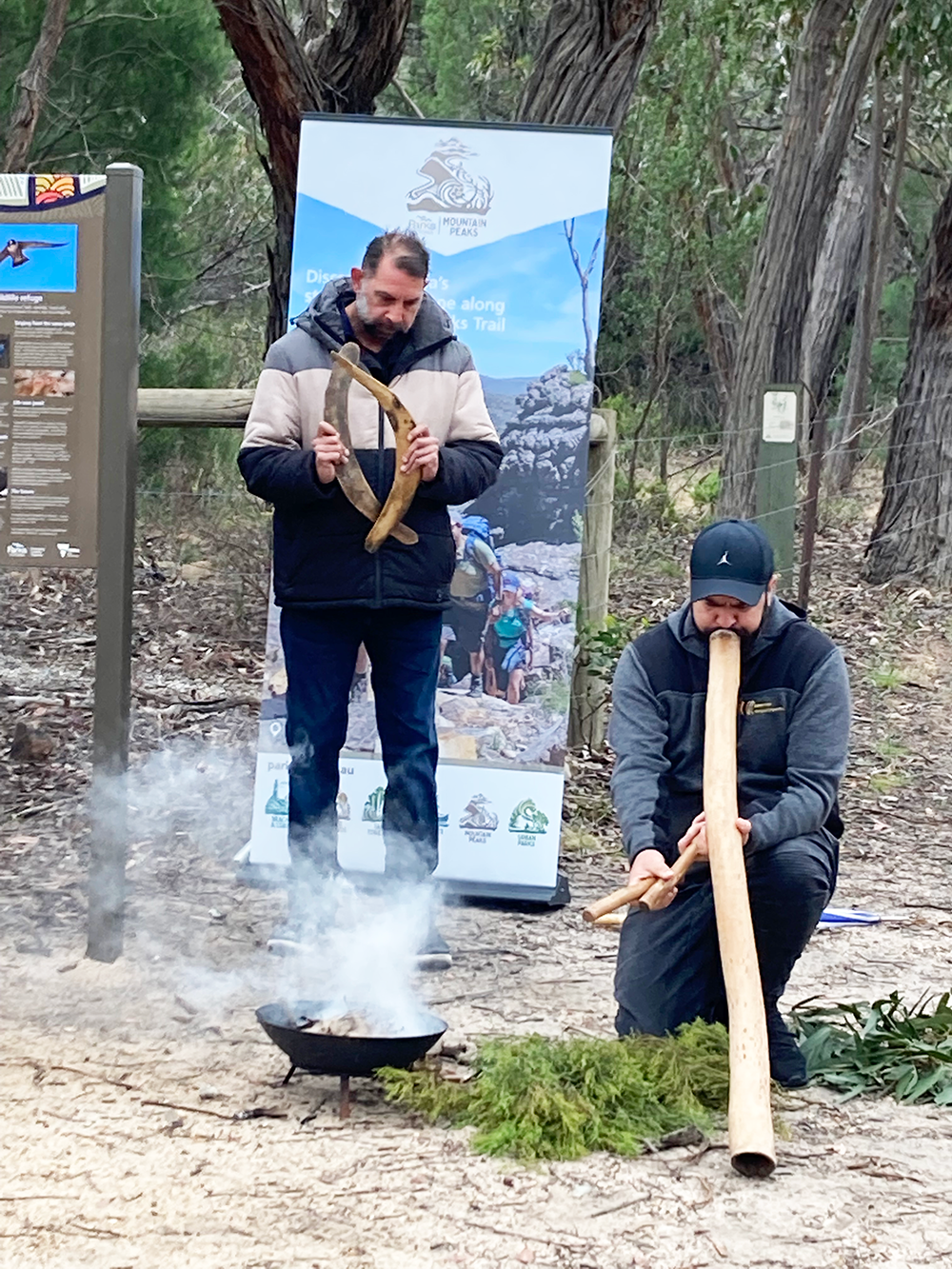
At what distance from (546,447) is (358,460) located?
117 centimetres

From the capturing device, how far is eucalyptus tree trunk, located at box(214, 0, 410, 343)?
7.15 meters

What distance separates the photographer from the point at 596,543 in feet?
23.2

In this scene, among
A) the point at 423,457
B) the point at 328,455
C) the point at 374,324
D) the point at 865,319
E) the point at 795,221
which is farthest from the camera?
the point at 865,319

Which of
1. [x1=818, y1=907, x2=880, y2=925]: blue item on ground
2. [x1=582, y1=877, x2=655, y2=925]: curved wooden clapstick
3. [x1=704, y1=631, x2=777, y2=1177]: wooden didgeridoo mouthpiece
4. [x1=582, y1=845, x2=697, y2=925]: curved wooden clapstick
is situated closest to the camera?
[x1=704, y1=631, x2=777, y2=1177]: wooden didgeridoo mouthpiece

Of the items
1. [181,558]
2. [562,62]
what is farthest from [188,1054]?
[181,558]

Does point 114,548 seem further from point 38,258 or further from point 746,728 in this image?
point 746,728

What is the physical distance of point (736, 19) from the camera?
13141 mm

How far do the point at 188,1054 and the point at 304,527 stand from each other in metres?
1.57

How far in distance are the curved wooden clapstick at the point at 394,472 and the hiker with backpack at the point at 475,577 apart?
106 cm

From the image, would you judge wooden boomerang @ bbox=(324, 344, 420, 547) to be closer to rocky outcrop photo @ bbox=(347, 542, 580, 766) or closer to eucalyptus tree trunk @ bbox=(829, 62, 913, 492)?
rocky outcrop photo @ bbox=(347, 542, 580, 766)

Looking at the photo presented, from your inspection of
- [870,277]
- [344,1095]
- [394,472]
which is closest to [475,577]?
[394,472]

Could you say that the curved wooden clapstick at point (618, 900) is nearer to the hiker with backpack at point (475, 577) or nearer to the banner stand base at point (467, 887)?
the banner stand base at point (467, 887)

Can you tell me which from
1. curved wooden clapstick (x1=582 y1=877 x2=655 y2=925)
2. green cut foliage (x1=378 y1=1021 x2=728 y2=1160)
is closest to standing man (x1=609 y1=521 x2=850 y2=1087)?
curved wooden clapstick (x1=582 y1=877 x2=655 y2=925)

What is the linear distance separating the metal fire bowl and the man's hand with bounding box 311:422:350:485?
1.62 meters
